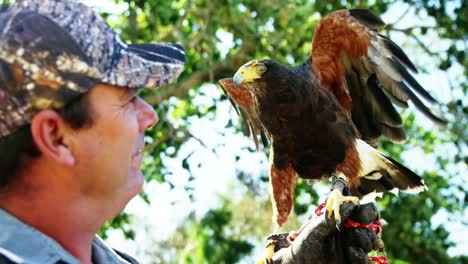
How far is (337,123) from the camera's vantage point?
12.6ft

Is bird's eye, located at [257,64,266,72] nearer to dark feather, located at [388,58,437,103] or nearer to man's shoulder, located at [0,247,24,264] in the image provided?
dark feather, located at [388,58,437,103]

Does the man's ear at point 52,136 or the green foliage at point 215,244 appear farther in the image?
the green foliage at point 215,244

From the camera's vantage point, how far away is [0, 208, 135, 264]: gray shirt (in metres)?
1.27

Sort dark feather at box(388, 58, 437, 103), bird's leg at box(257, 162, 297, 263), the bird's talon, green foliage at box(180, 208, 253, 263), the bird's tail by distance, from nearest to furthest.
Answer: the bird's talon → bird's leg at box(257, 162, 297, 263) → the bird's tail → dark feather at box(388, 58, 437, 103) → green foliage at box(180, 208, 253, 263)

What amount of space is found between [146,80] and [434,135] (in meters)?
9.48

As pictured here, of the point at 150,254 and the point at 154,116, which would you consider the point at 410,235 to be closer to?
the point at 154,116

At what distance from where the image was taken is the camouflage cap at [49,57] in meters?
1.28

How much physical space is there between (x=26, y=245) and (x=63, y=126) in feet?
0.75

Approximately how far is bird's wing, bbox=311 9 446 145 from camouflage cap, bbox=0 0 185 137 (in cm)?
280

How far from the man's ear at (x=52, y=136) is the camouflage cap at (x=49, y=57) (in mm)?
16

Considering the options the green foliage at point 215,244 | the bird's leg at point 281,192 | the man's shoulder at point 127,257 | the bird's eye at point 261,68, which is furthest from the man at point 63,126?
the green foliage at point 215,244

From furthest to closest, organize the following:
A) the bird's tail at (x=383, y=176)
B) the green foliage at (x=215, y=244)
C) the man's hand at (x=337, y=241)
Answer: the green foliage at (x=215, y=244) < the bird's tail at (x=383, y=176) < the man's hand at (x=337, y=241)

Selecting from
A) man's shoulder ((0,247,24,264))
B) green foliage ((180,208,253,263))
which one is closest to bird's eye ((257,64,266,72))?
man's shoulder ((0,247,24,264))

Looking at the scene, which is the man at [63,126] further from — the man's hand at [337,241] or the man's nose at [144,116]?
the man's hand at [337,241]
